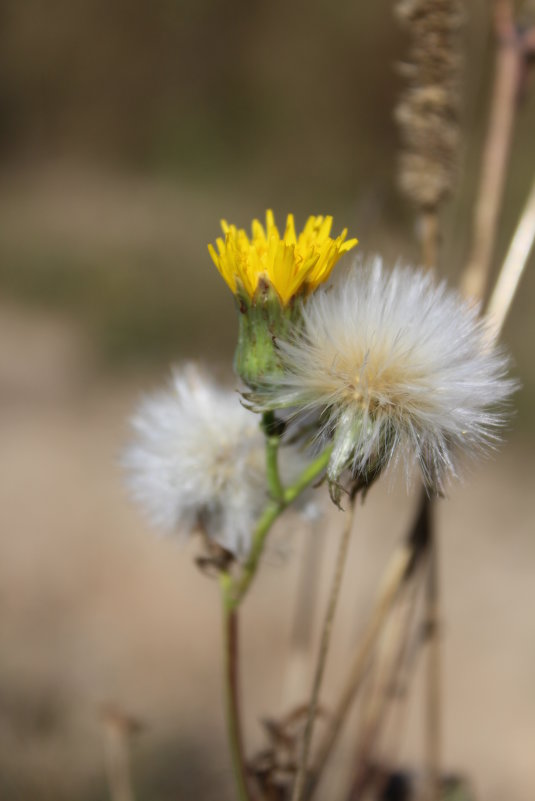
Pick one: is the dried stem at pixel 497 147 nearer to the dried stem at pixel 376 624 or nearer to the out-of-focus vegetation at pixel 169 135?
the dried stem at pixel 376 624

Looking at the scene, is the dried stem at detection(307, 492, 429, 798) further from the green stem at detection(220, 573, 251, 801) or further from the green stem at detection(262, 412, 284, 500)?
the green stem at detection(262, 412, 284, 500)

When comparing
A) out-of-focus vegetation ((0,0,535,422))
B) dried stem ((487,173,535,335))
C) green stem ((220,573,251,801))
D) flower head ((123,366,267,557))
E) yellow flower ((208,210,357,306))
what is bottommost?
green stem ((220,573,251,801))

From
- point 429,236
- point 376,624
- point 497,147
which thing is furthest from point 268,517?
point 497,147

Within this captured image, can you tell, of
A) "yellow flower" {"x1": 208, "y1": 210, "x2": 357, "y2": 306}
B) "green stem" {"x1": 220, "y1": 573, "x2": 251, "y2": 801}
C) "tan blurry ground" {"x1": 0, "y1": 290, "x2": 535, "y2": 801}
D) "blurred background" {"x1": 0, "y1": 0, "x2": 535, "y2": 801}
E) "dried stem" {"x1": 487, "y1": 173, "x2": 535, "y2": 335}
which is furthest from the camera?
"blurred background" {"x1": 0, "y1": 0, "x2": 535, "y2": 801}

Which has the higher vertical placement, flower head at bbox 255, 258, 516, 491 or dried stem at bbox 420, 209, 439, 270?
dried stem at bbox 420, 209, 439, 270

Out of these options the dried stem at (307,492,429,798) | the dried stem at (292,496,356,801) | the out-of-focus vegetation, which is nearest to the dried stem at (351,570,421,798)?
the dried stem at (307,492,429,798)

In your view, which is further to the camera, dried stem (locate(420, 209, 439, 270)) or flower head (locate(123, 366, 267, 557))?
dried stem (locate(420, 209, 439, 270))

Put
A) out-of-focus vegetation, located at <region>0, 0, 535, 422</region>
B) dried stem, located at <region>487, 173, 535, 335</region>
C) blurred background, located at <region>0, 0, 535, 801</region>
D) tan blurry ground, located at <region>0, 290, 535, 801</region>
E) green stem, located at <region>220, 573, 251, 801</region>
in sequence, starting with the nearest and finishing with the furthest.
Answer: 1. green stem, located at <region>220, 573, 251, 801</region>
2. dried stem, located at <region>487, 173, 535, 335</region>
3. tan blurry ground, located at <region>0, 290, 535, 801</region>
4. blurred background, located at <region>0, 0, 535, 801</region>
5. out-of-focus vegetation, located at <region>0, 0, 535, 422</region>

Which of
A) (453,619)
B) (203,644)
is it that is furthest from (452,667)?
(203,644)
